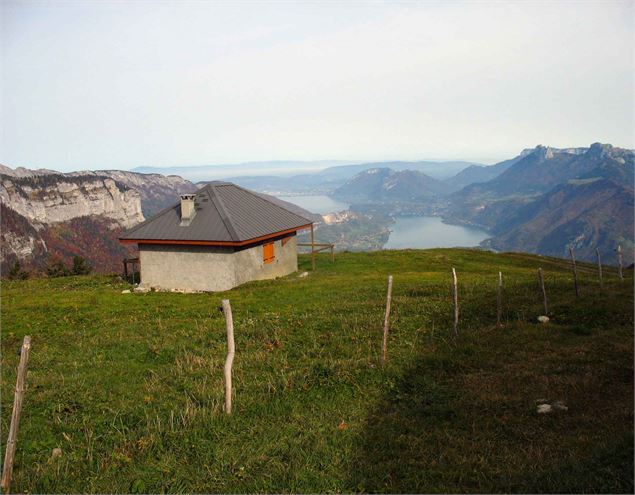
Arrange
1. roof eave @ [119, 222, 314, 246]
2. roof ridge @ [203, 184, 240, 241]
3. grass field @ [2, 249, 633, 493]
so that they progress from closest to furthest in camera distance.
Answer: grass field @ [2, 249, 633, 493]
roof eave @ [119, 222, 314, 246]
roof ridge @ [203, 184, 240, 241]

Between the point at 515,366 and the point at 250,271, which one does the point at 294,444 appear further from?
the point at 250,271

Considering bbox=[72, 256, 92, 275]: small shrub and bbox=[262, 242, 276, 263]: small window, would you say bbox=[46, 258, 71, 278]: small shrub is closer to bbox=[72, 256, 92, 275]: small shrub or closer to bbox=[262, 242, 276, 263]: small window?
bbox=[72, 256, 92, 275]: small shrub

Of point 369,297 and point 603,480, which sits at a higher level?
point 603,480

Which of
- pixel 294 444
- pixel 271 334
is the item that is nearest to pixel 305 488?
pixel 294 444

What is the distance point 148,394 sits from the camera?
11.3 metres

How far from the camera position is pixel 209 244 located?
3253 centimetres

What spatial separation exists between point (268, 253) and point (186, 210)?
6744 millimetres

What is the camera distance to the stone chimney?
1364 inches

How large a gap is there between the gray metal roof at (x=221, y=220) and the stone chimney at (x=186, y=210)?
11.8 inches

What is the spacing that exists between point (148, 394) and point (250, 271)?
2305 centimetres

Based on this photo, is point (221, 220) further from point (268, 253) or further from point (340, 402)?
point (340, 402)

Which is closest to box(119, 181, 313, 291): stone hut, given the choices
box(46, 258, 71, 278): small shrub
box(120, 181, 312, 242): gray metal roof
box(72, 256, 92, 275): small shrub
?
box(120, 181, 312, 242): gray metal roof

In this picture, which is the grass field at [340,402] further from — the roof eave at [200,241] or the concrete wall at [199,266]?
the concrete wall at [199,266]

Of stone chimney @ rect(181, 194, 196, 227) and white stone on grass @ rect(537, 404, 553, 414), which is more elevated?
stone chimney @ rect(181, 194, 196, 227)
